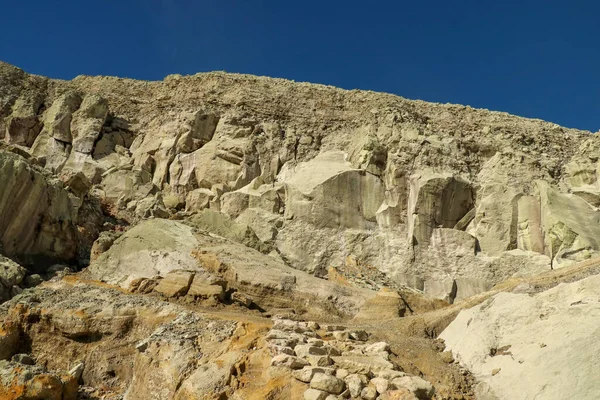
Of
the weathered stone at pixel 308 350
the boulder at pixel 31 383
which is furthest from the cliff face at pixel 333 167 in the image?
the weathered stone at pixel 308 350

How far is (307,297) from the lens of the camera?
52.2ft

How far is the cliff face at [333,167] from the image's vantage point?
24750mm

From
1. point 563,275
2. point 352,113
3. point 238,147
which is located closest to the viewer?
point 563,275

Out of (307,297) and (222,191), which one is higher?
(222,191)

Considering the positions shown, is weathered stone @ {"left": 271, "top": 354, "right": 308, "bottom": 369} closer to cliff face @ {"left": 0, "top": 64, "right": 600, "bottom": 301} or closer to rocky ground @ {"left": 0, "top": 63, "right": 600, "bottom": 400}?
rocky ground @ {"left": 0, "top": 63, "right": 600, "bottom": 400}

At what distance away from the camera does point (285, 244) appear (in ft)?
80.9

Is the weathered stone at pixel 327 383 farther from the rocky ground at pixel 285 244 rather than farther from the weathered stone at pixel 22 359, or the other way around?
the weathered stone at pixel 22 359

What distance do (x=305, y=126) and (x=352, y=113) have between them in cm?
288

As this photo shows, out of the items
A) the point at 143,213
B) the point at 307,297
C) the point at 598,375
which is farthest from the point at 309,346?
the point at 143,213

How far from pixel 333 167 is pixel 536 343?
62.6ft

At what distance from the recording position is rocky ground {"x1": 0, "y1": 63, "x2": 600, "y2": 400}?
930 centimetres

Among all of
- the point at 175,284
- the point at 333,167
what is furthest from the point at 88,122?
the point at 175,284

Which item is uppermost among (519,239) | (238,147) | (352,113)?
(352,113)

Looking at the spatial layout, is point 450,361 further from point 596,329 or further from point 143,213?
point 143,213
